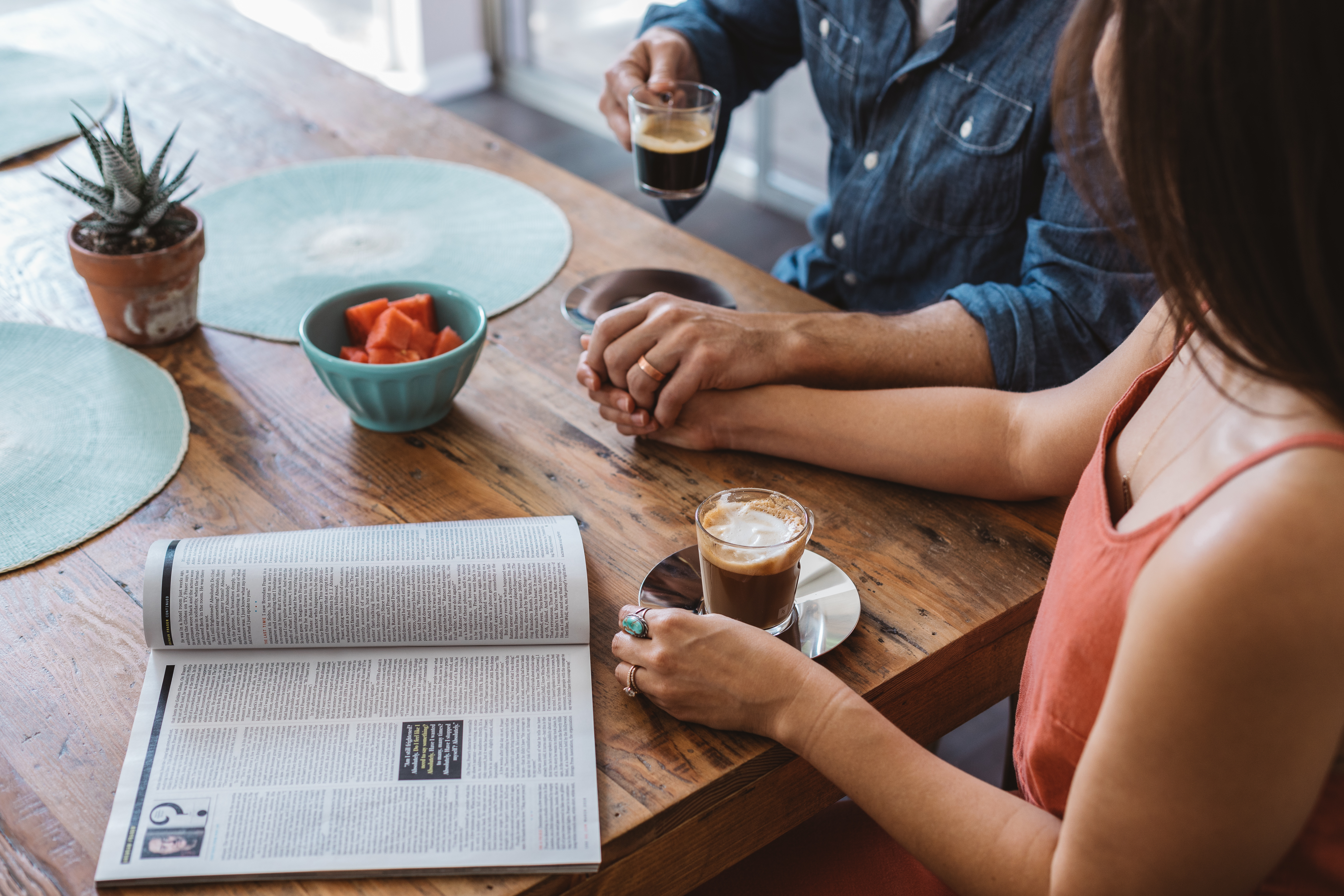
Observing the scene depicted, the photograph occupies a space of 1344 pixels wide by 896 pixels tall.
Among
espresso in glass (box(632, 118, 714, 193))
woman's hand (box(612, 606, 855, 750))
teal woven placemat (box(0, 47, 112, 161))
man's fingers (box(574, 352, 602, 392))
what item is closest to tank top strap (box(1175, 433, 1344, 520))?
woman's hand (box(612, 606, 855, 750))

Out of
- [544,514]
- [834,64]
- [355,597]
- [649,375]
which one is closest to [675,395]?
[649,375]

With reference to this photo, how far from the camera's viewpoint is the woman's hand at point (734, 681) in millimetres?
801

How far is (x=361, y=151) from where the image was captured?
65.2 inches

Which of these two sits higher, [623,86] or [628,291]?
[623,86]

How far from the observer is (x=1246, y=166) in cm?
57

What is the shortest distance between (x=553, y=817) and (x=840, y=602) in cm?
32

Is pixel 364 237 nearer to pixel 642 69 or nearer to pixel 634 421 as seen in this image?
pixel 642 69

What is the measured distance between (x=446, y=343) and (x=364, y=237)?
0.41 metres

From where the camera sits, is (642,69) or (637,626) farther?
(642,69)

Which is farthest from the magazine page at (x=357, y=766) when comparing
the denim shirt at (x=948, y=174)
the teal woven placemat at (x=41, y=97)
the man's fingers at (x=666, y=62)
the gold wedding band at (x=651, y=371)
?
the teal woven placemat at (x=41, y=97)

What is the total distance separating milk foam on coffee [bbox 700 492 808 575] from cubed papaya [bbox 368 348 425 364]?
1.26 ft

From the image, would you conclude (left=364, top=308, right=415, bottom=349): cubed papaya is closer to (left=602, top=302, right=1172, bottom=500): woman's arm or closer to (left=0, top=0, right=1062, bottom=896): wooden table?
(left=0, top=0, right=1062, bottom=896): wooden table

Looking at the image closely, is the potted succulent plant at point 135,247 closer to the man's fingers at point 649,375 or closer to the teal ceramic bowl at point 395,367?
the teal ceramic bowl at point 395,367

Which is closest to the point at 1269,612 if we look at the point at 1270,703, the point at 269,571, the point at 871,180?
the point at 1270,703
